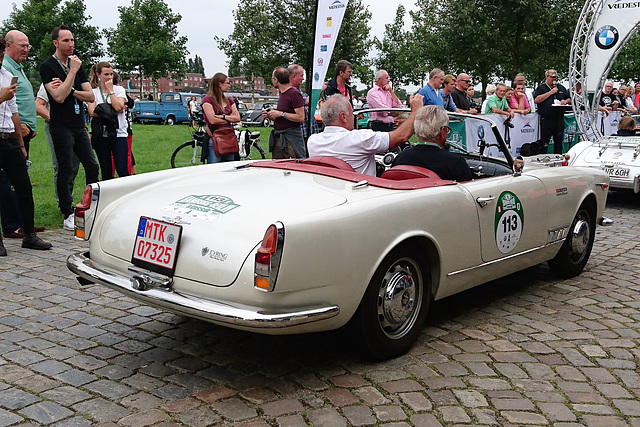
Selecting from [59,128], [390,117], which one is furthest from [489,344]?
[59,128]

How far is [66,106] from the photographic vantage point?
6562mm

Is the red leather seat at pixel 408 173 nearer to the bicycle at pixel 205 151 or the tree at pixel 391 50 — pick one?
the bicycle at pixel 205 151

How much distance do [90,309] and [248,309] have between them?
1.93 meters

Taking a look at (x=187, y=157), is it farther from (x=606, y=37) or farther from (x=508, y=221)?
(x=508, y=221)

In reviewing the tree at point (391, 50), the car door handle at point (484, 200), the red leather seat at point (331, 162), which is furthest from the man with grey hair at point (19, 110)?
the tree at point (391, 50)

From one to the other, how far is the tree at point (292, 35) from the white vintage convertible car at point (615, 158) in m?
31.9

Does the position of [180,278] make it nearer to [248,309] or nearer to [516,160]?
[248,309]

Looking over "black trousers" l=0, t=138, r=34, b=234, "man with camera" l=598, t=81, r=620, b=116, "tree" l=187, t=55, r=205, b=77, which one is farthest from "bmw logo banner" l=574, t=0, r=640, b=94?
"tree" l=187, t=55, r=205, b=77

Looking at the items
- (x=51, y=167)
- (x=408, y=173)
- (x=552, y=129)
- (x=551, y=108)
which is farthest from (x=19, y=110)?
(x=552, y=129)

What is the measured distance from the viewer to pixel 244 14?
4534 centimetres

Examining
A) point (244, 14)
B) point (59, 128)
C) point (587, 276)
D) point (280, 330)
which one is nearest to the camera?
point (280, 330)

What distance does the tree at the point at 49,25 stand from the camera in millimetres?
45344

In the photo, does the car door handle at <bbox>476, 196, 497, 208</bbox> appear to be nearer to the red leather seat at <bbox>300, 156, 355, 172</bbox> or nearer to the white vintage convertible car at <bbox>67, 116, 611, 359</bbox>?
the white vintage convertible car at <bbox>67, 116, 611, 359</bbox>

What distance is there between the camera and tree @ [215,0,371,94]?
136 feet
